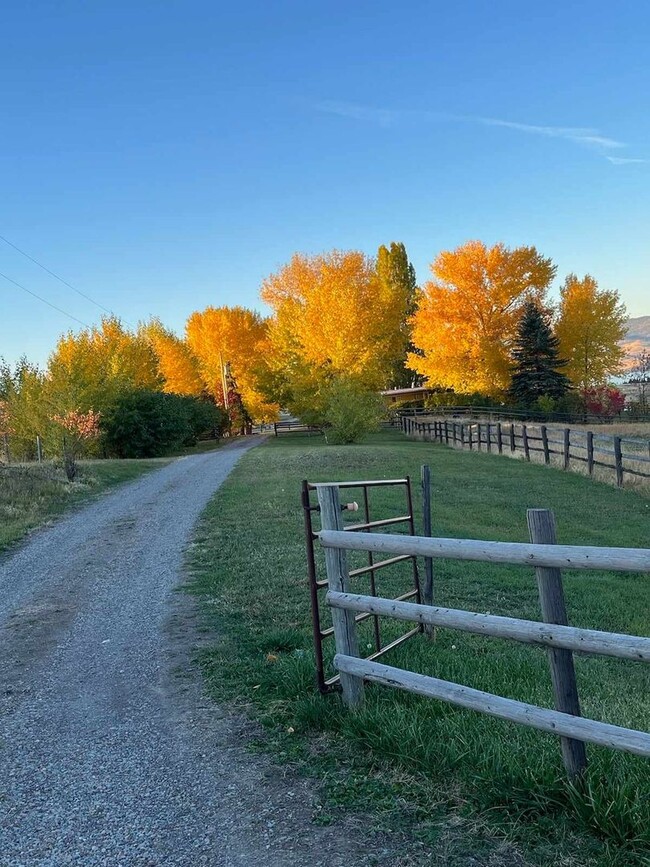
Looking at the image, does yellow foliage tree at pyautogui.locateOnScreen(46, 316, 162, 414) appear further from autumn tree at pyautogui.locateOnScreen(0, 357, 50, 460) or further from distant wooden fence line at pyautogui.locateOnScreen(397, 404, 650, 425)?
distant wooden fence line at pyautogui.locateOnScreen(397, 404, 650, 425)

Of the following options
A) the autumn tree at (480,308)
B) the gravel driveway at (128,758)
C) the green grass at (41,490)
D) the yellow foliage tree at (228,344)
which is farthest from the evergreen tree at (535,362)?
the gravel driveway at (128,758)

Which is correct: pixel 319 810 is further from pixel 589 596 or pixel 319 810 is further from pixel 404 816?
pixel 589 596

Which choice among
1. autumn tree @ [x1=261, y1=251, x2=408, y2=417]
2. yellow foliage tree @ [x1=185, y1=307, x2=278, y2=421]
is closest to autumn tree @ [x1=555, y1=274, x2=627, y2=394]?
autumn tree @ [x1=261, y1=251, x2=408, y2=417]

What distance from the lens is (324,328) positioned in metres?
37.0

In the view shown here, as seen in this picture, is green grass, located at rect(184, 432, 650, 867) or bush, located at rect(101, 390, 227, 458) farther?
bush, located at rect(101, 390, 227, 458)

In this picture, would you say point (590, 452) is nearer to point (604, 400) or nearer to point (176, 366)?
point (604, 400)

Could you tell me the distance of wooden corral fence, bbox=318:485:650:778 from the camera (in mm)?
2842

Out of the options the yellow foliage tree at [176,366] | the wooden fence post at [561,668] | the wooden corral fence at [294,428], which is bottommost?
the wooden fence post at [561,668]

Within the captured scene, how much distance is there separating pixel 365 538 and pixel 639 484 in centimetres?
1461

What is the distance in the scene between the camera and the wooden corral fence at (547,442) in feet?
57.5

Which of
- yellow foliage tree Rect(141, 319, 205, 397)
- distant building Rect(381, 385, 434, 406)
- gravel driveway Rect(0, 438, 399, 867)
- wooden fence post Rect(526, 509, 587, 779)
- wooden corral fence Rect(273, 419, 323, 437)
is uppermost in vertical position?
yellow foliage tree Rect(141, 319, 205, 397)

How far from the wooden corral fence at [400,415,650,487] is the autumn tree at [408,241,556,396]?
5.64m

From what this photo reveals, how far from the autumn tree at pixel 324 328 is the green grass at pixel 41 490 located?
15382mm

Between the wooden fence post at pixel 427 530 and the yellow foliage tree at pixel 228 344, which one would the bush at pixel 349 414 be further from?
the wooden fence post at pixel 427 530
